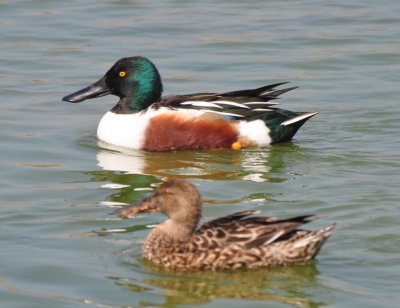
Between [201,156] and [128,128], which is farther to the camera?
[128,128]

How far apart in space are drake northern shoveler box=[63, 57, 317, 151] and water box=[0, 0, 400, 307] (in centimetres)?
17

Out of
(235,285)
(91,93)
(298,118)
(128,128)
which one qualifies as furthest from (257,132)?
(235,285)

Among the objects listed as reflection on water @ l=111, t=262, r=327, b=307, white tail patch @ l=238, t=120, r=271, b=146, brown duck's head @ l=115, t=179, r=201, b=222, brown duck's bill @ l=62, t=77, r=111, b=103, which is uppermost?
brown duck's bill @ l=62, t=77, r=111, b=103

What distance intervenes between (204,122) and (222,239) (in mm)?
4376

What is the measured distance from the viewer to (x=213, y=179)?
1170cm

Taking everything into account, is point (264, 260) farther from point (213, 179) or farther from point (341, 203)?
point (213, 179)

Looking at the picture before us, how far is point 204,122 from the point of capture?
43.2 feet

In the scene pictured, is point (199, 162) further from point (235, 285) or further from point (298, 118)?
point (235, 285)

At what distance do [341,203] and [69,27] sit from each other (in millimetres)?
8725

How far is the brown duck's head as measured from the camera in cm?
895

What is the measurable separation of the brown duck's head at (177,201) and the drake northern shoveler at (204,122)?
3900mm

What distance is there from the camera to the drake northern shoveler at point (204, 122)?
13.1 meters

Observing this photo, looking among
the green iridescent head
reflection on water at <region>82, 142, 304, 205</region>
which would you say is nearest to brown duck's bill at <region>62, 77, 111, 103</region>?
the green iridescent head

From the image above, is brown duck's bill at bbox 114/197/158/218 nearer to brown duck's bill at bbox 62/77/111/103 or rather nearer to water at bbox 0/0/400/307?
water at bbox 0/0/400/307
